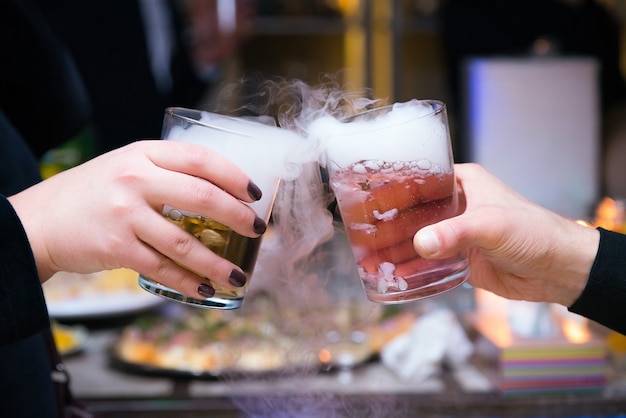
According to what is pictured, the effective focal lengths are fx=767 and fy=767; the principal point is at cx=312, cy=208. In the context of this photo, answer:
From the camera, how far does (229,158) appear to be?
36.4 inches

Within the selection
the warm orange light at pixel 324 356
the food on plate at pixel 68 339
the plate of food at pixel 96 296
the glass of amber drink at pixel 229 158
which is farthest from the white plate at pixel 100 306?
the glass of amber drink at pixel 229 158

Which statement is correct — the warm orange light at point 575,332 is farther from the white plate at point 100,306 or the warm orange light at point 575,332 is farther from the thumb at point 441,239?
the white plate at point 100,306

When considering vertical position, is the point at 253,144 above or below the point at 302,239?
above

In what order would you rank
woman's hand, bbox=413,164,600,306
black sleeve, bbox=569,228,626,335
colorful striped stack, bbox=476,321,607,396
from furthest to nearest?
colorful striped stack, bbox=476,321,607,396, black sleeve, bbox=569,228,626,335, woman's hand, bbox=413,164,600,306

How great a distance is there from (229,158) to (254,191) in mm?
62

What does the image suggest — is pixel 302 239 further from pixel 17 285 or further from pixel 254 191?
pixel 17 285

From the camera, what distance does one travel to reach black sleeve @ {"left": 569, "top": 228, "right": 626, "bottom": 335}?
3.51 ft

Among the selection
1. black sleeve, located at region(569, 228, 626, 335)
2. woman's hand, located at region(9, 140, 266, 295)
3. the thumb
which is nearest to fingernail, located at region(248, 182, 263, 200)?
woman's hand, located at region(9, 140, 266, 295)

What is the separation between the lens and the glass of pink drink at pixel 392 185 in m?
0.95

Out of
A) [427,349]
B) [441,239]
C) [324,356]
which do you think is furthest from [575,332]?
[441,239]

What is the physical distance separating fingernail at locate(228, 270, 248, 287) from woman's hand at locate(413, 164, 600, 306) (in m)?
0.22

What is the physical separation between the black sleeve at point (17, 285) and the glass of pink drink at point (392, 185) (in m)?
0.38

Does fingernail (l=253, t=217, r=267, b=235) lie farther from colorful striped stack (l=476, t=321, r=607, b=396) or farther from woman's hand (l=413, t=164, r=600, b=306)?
colorful striped stack (l=476, t=321, r=607, b=396)

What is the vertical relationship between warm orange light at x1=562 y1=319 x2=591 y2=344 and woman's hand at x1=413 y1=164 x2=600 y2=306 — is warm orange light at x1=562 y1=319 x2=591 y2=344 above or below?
below
